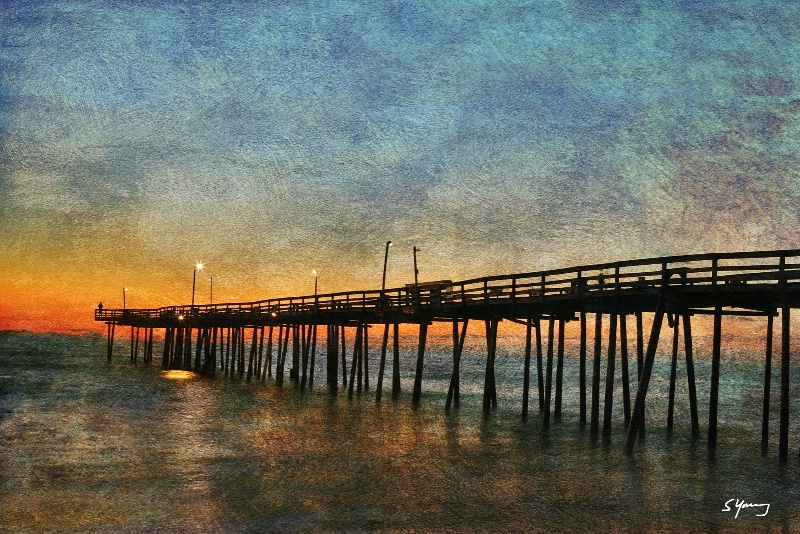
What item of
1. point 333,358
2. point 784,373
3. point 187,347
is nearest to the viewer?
point 784,373

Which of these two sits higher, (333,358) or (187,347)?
(333,358)

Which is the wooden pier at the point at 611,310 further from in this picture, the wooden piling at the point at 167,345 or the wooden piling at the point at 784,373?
the wooden piling at the point at 167,345

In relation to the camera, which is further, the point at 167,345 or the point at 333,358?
the point at 167,345

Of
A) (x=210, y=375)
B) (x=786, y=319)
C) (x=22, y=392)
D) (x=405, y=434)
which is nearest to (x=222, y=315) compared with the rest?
(x=210, y=375)

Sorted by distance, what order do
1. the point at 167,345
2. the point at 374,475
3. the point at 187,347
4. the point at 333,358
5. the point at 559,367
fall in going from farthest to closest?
the point at 167,345, the point at 187,347, the point at 333,358, the point at 559,367, the point at 374,475

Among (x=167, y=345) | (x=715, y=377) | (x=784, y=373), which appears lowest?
(x=167, y=345)

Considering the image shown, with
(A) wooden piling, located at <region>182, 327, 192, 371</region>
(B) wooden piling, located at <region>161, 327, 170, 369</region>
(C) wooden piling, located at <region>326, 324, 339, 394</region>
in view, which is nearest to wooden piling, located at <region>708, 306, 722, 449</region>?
(C) wooden piling, located at <region>326, 324, 339, 394</region>

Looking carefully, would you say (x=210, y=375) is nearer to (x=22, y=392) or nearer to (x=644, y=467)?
(x=22, y=392)

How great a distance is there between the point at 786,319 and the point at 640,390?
3913 millimetres

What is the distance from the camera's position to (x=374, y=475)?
15.8 metres
